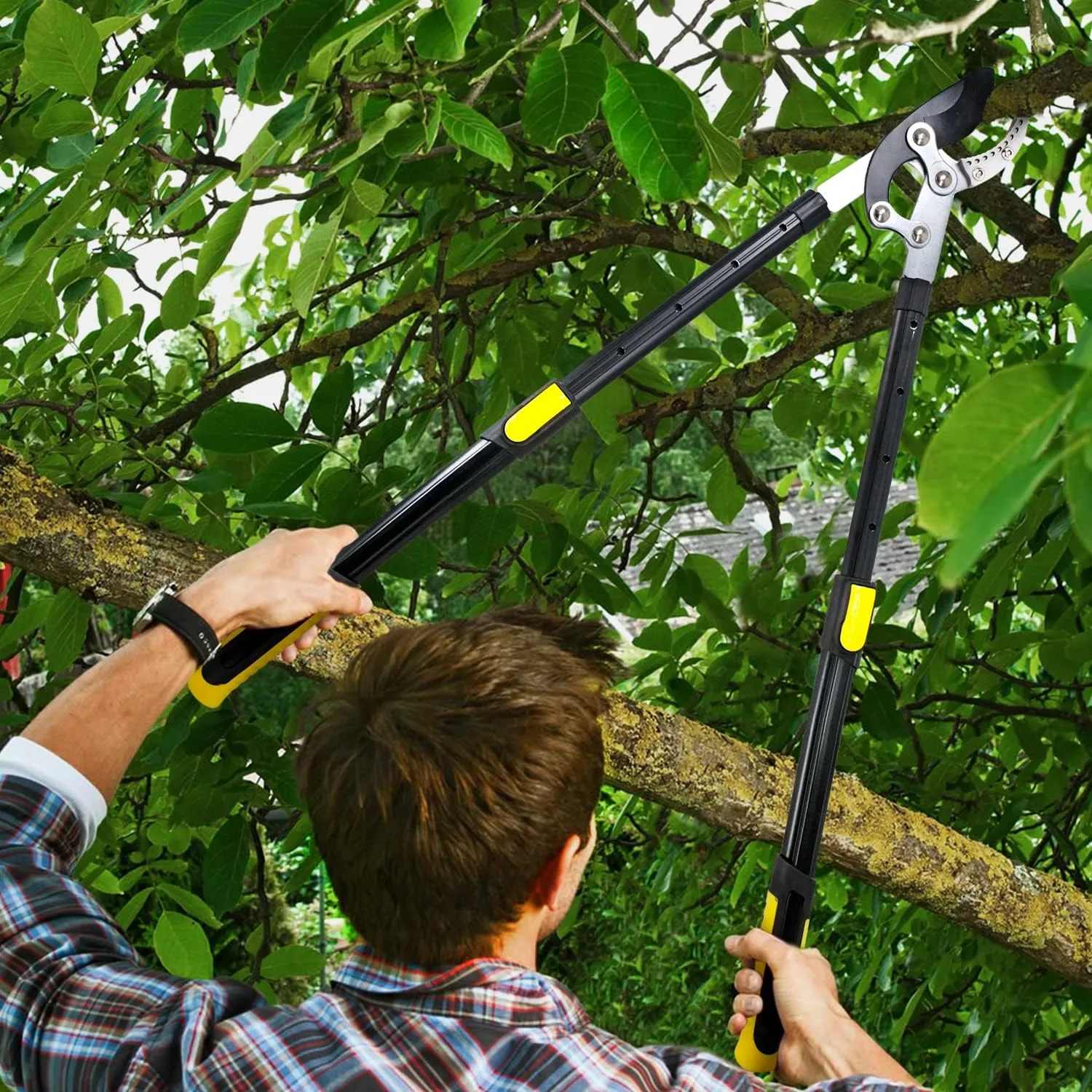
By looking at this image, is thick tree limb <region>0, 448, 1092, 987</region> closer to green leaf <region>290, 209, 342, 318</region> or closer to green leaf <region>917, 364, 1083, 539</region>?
green leaf <region>290, 209, 342, 318</region>

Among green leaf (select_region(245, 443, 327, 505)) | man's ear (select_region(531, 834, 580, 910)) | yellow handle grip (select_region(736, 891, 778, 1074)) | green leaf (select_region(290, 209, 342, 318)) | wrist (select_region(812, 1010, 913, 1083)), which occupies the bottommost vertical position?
yellow handle grip (select_region(736, 891, 778, 1074))

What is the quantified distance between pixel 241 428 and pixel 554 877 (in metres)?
0.62

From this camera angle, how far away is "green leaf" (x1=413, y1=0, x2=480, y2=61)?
78 cm

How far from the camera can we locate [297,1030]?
0.80m

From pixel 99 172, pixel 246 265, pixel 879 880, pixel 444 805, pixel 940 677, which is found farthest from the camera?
pixel 246 265

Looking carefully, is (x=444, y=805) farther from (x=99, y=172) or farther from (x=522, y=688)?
(x=99, y=172)

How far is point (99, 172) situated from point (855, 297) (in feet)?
3.46

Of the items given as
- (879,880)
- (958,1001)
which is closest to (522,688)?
(879,880)

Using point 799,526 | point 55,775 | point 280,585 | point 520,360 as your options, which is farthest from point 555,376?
point 799,526

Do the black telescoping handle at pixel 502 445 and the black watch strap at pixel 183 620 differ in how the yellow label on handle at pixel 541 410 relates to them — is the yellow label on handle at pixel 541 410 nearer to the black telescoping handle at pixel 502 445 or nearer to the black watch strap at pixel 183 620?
the black telescoping handle at pixel 502 445

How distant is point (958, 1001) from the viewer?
7.66ft

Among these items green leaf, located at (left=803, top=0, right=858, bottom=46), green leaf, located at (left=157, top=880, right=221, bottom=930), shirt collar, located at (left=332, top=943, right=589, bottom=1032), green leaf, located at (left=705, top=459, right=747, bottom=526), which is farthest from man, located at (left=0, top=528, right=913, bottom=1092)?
green leaf, located at (left=705, top=459, right=747, bottom=526)

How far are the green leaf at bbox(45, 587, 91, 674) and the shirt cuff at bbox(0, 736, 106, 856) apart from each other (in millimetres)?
502

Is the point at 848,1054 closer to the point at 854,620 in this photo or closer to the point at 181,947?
the point at 854,620
